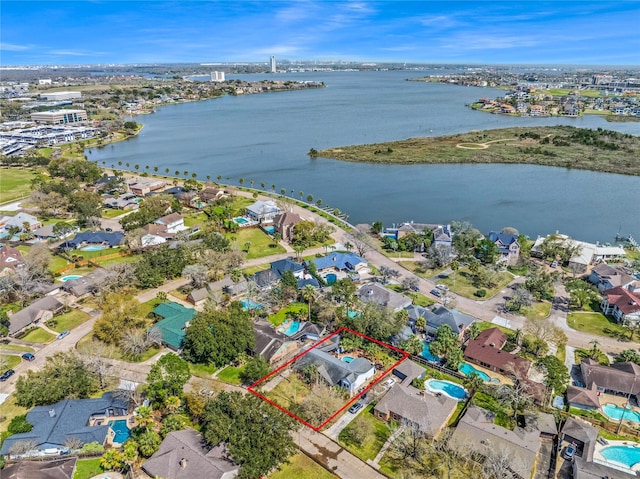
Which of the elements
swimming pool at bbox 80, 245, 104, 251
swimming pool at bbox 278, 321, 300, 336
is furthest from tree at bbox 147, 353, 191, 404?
swimming pool at bbox 80, 245, 104, 251

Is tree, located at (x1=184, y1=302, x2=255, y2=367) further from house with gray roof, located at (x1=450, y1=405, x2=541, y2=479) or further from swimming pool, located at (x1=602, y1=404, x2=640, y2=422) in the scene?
swimming pool, located at (x1=602, y1=404, x2=640, y2=422)

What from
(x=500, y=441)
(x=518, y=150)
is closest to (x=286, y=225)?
(x=500, y=441)

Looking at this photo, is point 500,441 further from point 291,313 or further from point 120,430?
point 120,430

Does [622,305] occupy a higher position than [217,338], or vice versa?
[217,338]

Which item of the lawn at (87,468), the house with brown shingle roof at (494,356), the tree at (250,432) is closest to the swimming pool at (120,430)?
the lawn at (87,468)

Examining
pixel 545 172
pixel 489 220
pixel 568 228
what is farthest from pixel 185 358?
pixel 545 172

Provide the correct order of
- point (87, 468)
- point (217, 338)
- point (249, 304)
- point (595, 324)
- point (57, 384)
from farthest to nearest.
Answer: point (249, 304) < point (595, 324) < point (217, 338) < point (57, 384) < point (87, 468)
